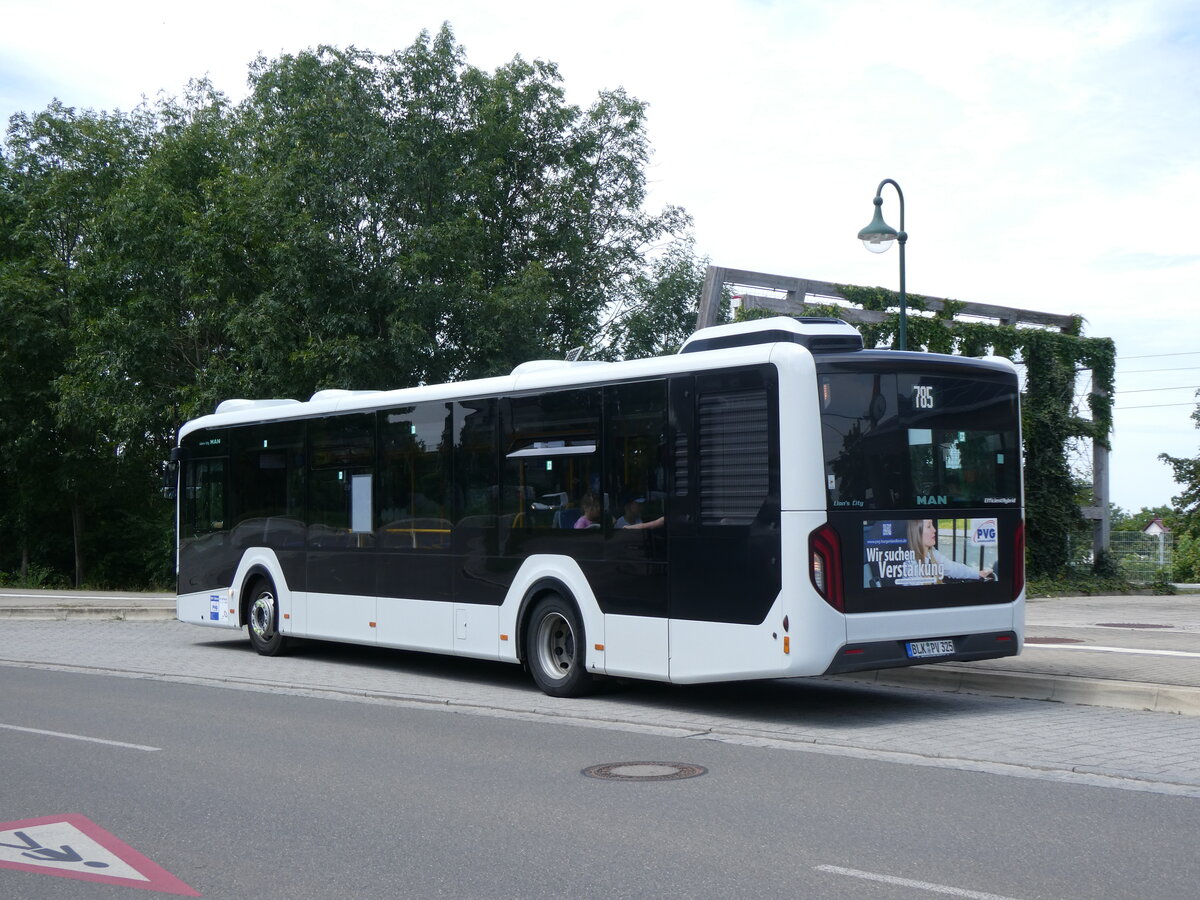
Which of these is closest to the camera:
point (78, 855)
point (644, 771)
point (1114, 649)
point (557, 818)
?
point (78, 855)

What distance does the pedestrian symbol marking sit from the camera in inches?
236

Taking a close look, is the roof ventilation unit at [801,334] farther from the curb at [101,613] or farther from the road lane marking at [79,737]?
the curb at [101,613]

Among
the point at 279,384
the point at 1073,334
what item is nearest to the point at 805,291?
the point at 1073,334

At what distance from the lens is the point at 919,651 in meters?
10.7

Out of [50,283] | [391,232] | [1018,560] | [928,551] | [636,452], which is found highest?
[50,283]

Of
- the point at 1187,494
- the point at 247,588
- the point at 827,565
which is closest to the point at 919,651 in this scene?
the point at 827,565

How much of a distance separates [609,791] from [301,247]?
817 inches

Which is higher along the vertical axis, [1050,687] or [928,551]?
[928,551]

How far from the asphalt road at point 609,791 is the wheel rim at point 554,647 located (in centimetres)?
46

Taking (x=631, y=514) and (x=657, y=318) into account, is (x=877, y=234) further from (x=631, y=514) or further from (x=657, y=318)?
(x=657, y=318)

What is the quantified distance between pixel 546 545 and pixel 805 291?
544 inches

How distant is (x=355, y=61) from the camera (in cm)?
3092

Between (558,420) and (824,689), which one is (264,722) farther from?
(824,689)

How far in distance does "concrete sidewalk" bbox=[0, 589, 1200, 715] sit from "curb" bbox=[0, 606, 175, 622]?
1556 cm
